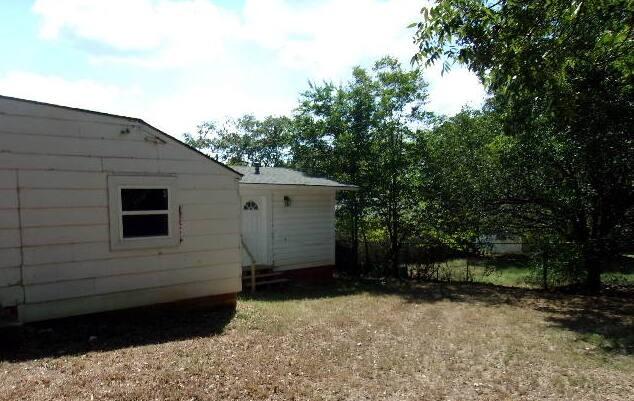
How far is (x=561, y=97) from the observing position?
6766mm

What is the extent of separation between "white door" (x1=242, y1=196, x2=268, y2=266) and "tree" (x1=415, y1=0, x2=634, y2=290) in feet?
21.6

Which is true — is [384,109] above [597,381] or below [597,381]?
above

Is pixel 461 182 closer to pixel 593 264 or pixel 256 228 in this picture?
pixel 593 264

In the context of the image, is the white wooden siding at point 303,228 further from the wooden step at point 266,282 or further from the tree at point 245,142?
the tree at point 245,142

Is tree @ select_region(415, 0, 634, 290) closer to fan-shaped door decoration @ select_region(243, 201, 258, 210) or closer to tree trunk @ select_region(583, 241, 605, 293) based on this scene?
tree trunk @ select_region(583, 241, 605, 293)

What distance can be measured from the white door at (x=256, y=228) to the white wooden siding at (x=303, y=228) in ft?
1.02

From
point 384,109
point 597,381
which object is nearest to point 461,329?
point 597,381

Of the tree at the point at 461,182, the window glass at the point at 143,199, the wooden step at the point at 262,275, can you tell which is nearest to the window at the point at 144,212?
the window glass at the point at 143,199

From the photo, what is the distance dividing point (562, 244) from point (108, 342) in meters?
11.0

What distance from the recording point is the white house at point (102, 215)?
249 inches

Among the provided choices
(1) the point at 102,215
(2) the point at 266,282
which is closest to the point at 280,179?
(2) the point at 266,282

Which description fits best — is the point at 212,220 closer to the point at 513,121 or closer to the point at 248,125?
the point at 513,121

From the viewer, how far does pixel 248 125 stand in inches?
1503

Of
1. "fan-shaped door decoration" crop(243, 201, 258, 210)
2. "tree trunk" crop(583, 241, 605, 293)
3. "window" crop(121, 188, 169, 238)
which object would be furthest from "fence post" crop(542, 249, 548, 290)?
"window" crop(121, 188, 169, 238)
